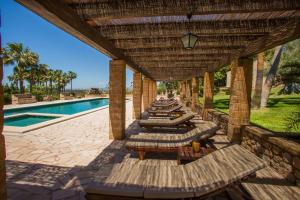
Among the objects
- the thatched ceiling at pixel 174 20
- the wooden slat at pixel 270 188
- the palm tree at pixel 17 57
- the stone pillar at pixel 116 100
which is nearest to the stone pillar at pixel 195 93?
the thatched ceiling at pixel 174 20

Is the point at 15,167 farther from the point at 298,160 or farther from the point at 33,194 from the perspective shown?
the point at 298,160

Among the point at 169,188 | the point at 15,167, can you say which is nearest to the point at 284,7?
the point at 169,188

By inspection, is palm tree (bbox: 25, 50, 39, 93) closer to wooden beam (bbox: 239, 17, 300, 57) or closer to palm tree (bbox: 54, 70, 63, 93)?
palm tree (bbox: 54, 70, 63, 93)

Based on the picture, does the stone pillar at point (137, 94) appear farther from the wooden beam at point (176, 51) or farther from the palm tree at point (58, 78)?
the palm tree at point (58, 78)

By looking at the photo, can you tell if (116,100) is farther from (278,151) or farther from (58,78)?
(58,78)

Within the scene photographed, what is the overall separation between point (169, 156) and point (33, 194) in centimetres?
343

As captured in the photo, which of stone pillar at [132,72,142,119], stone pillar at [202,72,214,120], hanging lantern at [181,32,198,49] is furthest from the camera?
stone pillar at [132,72,142,119]

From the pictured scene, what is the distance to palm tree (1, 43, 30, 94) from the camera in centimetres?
3014

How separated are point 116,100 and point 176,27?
3833 millimetres

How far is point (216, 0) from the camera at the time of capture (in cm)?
317

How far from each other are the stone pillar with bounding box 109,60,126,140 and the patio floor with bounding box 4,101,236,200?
1.55 feet

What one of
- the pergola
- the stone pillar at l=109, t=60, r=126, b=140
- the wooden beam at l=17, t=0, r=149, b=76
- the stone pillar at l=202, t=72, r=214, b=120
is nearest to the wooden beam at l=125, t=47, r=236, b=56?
the pergola

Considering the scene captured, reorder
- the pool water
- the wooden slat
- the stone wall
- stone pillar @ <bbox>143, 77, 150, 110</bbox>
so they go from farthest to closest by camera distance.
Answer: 1. stone pillar @ <bbox>143, 77, 150, 110</bbox>
2. the pool water
3. the stone wall
4. the wooden slat

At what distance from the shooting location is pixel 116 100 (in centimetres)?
720
